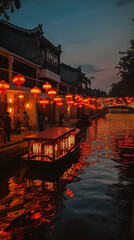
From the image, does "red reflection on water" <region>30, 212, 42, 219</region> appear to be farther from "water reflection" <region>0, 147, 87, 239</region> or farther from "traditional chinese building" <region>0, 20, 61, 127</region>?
"traditional chinese building" <region>0, 20, 61, 127</region>

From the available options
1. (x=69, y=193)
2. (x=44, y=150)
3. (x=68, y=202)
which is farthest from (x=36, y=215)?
(x=44, y=150)

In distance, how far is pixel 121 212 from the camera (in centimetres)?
655

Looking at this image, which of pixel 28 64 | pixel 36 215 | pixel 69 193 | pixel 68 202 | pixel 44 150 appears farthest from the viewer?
pixel 28 64

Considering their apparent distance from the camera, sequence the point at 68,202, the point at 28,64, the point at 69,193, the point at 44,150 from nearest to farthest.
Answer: the point at 68,202, the point at 69,193, the point at 44,150, the point at 28,64

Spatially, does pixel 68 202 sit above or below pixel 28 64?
below

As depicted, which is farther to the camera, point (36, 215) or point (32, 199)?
point (32, 199)

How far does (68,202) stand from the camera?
23.6ft

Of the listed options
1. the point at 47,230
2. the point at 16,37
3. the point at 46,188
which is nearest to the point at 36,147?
the point at 46,188

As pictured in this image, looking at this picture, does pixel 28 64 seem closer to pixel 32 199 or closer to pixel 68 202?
pixel 32 199

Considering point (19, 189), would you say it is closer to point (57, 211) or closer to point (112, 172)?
point (57, 211)

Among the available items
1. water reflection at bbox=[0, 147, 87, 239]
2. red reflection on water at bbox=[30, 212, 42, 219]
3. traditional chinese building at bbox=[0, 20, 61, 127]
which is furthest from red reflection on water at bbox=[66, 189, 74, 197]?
traditional chinese building at bbox=[0, 20, 61, 127]

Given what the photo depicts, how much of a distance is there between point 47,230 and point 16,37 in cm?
2170

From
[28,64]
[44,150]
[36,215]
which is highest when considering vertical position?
[28,64]

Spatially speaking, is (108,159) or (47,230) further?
(108,159)
